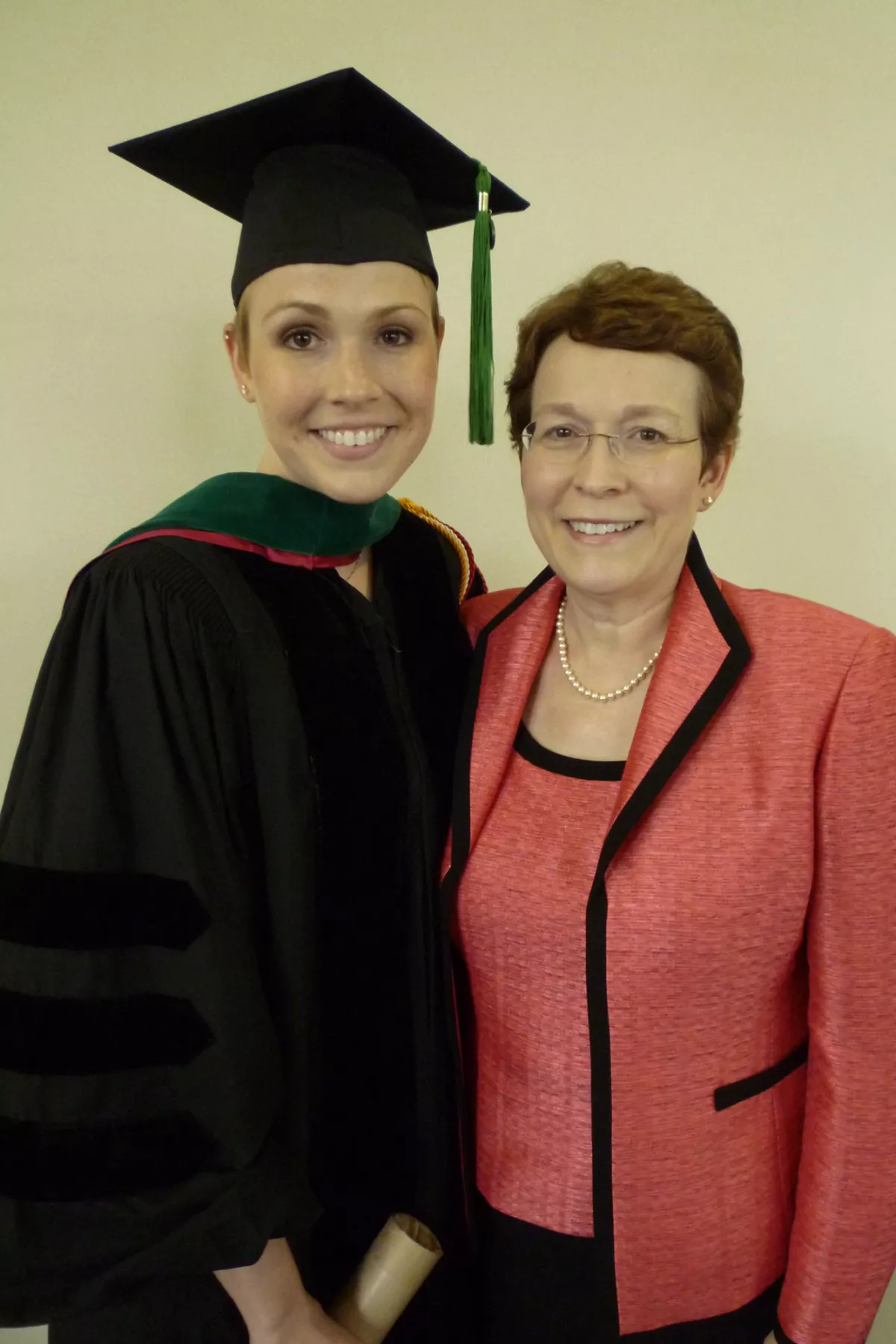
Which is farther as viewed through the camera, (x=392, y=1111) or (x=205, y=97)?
(x=205, y=97)

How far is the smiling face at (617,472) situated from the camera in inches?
45.8

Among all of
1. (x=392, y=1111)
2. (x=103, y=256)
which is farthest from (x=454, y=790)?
(x=103, y=256)

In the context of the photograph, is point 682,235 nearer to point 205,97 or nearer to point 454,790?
point 205,97

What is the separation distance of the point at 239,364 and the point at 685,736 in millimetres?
790

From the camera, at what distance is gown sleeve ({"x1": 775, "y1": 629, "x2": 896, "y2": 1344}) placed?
1.06 metres

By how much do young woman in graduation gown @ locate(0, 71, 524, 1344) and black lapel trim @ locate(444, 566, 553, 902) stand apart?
4 centimetres

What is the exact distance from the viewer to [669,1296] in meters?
1.18

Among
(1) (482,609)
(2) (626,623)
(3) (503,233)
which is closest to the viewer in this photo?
(2) (626,623)

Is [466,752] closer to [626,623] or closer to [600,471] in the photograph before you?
[626,623]

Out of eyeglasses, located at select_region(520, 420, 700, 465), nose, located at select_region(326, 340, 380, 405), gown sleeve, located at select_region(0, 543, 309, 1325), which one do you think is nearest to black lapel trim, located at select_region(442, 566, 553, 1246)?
eyeglasses, located at select_region(520, 420, 700, 465)

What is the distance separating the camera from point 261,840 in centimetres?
108

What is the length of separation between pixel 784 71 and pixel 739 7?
0.49ft

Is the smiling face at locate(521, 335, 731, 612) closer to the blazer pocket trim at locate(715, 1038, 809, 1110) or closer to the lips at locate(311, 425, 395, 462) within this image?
the lips at locate(311, 425, 395, 462)

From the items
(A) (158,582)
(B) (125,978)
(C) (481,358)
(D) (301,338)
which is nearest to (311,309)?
(D) (301,338)
